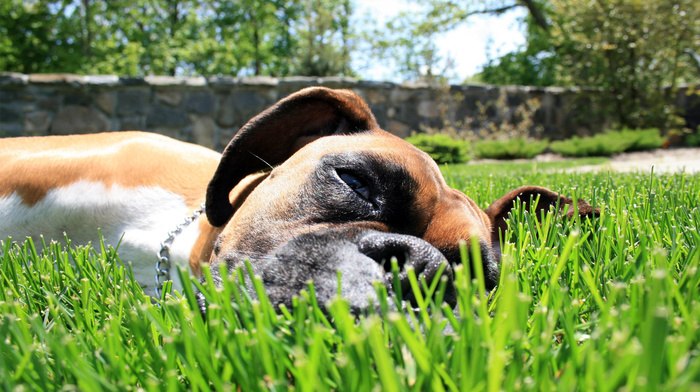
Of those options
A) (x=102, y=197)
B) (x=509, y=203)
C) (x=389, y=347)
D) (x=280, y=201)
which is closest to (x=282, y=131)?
(x=280, y=201)

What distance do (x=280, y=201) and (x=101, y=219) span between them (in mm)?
1288

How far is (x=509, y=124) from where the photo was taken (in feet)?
36.1

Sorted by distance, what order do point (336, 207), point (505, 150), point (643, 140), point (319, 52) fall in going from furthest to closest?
point (319, 52) → point (643, 140) → point (505, 150) → point (336, 207)

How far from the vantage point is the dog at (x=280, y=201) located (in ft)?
4.95

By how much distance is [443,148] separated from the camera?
7.86 meters

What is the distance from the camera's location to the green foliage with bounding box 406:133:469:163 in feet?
25.3

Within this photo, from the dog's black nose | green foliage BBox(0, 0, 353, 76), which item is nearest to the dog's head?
the dog's black nose

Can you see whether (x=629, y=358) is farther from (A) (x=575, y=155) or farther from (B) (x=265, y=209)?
(A) (x=575, y=155)

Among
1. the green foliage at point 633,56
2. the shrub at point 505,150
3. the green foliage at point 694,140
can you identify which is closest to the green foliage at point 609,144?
the shrub at point 505,150

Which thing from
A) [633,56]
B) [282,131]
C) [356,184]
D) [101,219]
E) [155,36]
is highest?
[155,36]

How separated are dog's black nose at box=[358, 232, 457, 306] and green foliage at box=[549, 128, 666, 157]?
28.7 feet

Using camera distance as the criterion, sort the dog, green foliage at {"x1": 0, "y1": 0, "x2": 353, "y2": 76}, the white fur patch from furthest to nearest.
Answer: green foliage at {"x1": 0, "y1": 0, "x2": 353, "y2": 76} < the white fur patch < the dog

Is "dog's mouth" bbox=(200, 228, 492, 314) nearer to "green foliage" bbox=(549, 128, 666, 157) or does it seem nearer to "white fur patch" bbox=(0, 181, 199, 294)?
"white fur patch" bbox=(0, 181, 199, 294)

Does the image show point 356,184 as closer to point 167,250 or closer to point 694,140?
point 167,250
